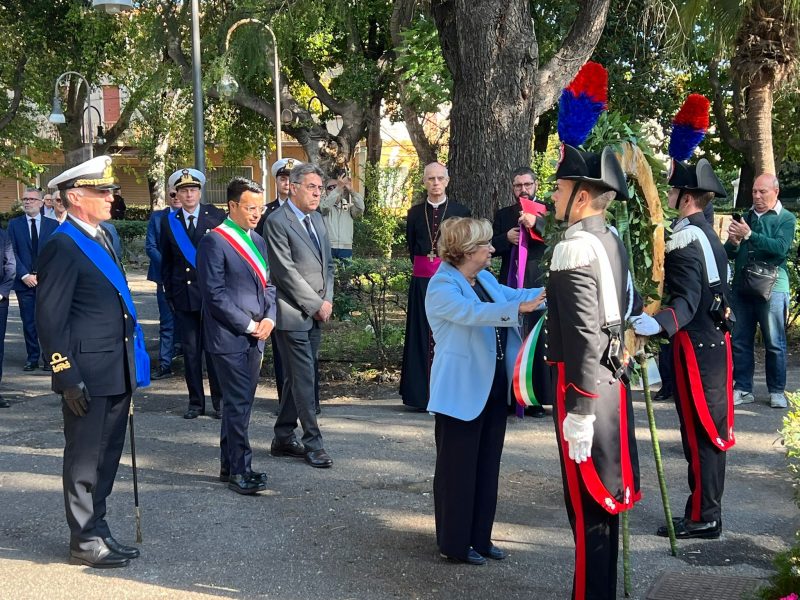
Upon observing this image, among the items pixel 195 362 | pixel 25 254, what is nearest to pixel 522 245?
pixel 195 362

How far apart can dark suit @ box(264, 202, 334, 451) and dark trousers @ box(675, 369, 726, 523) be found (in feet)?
8.52

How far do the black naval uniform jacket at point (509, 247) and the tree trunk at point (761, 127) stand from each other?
765cm

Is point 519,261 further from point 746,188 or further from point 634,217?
point 746,188

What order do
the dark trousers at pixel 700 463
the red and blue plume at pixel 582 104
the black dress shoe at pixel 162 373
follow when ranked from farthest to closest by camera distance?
the black dress shoe at pixel 162 373, the dark trousers at pixel 700 463, the red and blue plume at pixel 582 104

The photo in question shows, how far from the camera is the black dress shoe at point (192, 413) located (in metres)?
8.34

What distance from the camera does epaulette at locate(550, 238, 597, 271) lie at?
13.2ft

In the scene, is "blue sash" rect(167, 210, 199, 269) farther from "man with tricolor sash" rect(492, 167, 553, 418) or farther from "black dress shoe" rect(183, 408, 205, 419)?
"man with tricolor sash" rect(492, 167, 553, 418)

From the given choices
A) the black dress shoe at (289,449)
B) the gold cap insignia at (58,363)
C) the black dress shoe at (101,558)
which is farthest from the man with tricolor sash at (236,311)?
the gold cap insignia at (58,363)

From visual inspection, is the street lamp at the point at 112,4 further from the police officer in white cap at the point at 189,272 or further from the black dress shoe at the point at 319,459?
the black dress shoe at the point at 319,459

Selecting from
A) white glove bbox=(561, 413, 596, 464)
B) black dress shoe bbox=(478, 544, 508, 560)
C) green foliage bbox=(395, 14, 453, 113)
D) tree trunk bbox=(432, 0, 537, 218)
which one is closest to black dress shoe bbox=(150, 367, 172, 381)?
tree trunk bbox=(432, 0, 537, 218)

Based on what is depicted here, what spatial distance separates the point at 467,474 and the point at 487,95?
198 inches

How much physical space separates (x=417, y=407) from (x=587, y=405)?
458cm

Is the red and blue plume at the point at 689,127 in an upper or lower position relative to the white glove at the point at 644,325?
upper

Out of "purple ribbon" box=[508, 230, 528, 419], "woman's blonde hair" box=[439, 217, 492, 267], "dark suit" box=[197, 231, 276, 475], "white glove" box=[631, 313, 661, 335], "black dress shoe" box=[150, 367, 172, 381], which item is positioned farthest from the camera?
"black dress shoe" box=[150, 367, 172, 381]
